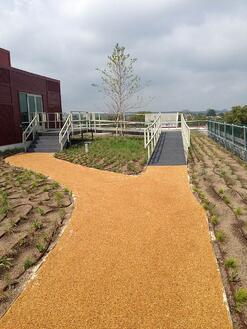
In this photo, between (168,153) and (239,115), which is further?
(239,115)

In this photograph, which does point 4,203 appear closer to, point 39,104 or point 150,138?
point 150,138

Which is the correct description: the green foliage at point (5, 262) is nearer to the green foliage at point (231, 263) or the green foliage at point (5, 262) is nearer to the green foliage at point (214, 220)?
the green foliage at point (231, 263)

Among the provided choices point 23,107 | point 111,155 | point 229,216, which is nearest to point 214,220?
point 229,216

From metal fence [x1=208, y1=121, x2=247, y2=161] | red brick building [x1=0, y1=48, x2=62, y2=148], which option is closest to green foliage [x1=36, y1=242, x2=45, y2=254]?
metal fence [x1=208, y1=121, x2=247, y2=161]

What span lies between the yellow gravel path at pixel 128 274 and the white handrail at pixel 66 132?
9.73 metres

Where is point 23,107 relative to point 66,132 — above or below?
above

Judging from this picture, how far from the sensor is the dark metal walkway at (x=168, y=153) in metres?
12.3

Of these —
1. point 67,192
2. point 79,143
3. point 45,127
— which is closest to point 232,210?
point 67,192

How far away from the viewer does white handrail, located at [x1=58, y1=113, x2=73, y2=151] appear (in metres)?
16.6

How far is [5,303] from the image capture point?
3.68 m

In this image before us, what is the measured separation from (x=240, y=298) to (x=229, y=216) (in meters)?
2.67

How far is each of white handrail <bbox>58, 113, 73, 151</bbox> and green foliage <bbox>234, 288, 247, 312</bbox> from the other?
13.8m

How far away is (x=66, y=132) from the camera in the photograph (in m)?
17.6

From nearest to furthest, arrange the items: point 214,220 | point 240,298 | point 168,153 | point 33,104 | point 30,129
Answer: point 240,298 → point 214,220 → point 168,153 → point 30,129 → point 33,104
